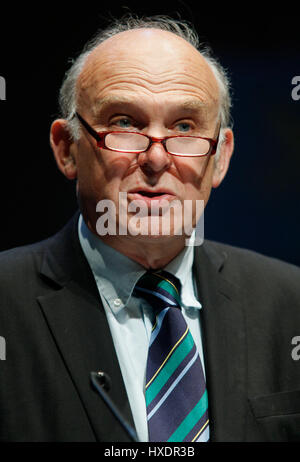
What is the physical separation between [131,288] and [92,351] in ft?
0.68

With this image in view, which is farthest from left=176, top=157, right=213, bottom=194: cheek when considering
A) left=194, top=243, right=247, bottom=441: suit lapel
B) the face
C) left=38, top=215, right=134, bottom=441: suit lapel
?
left=38, top=215, right=134, bottom=441: suit lapel

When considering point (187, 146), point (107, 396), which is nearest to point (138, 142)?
point (187, 146)

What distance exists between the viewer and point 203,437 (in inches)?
52.3

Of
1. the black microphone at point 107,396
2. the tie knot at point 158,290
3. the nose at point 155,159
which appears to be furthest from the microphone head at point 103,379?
the nose at point 155,159

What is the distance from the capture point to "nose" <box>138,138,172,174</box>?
1381 mm

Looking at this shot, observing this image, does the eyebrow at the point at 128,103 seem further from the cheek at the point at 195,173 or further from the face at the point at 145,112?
the cheek at the point at 195,173

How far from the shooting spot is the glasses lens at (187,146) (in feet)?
4.72

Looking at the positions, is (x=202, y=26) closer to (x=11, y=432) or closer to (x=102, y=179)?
(x=102, y=179)

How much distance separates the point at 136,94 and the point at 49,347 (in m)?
0.64

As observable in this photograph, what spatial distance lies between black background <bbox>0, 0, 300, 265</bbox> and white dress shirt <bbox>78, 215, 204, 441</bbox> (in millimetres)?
420

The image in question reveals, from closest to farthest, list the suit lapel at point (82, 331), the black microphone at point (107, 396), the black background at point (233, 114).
→ the black microphone at point (107, 396), the suit lapel at point (82, 331), the black background at point (233, 114)

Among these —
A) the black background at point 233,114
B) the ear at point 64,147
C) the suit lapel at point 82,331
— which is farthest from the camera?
the black background at point 233,114

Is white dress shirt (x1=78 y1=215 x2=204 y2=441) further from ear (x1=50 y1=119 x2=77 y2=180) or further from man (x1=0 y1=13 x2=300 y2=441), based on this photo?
ear (x1=50 y1=119 x2=77 y2=180)

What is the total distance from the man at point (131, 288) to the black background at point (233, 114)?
0.30m
